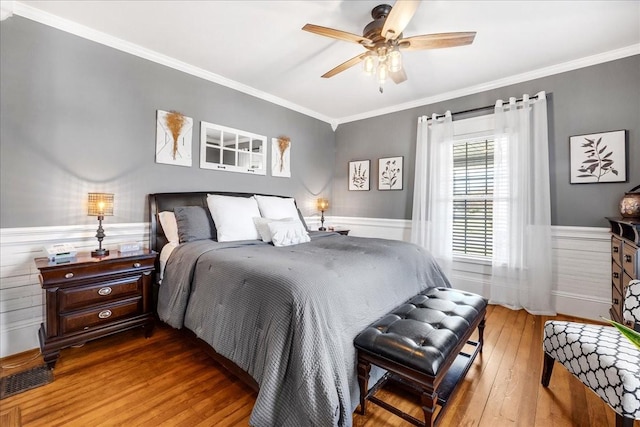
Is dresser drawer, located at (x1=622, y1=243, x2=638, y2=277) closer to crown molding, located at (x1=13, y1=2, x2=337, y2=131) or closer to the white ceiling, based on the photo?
the white ceiling

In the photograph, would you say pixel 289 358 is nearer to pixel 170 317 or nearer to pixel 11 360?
pixel 170 317

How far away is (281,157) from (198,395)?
309cm

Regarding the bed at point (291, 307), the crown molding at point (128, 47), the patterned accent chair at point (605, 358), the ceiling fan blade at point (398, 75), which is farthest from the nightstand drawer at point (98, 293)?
the patterned accent chair at point (605, 358)

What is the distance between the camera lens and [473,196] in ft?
11.8

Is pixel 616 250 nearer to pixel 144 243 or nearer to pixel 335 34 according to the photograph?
pixel 335 34

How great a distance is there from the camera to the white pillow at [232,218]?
104 inches

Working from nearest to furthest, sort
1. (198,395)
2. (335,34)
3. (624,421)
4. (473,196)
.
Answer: (624,421), (198,395), (335,34), (473,196)

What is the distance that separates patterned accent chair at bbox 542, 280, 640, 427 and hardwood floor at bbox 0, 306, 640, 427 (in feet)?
0.75

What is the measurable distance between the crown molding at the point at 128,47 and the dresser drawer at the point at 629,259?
3.94 metres

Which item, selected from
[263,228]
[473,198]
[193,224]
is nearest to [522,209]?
[473,198]

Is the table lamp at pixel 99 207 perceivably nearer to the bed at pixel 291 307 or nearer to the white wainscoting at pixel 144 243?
the white wainscoting at pixel 144 243

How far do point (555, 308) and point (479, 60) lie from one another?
2760 millimetres

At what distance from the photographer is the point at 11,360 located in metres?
2.08

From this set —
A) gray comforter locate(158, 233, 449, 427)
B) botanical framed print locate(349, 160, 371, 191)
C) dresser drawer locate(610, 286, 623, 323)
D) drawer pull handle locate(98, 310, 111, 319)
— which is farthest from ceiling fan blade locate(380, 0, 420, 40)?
drawer pull handle locate(98, 310, 111, 319)
